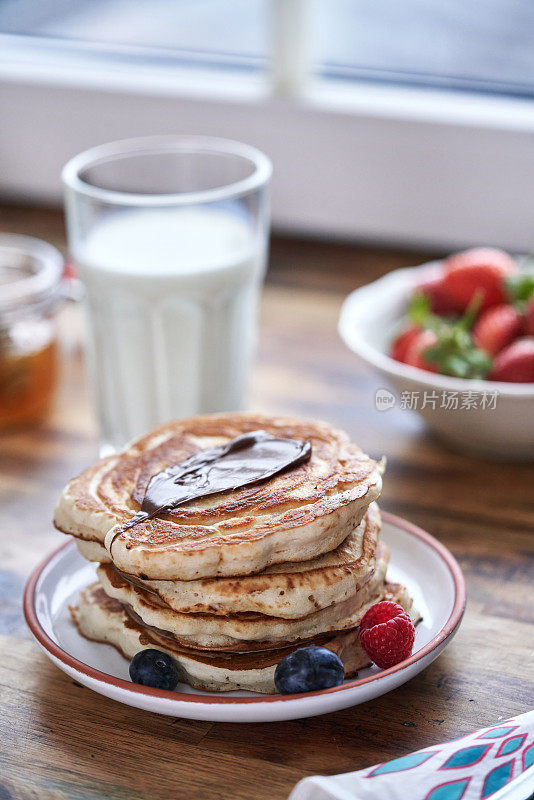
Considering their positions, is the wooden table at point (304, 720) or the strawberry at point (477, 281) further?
the strawberry at point (477, 281)

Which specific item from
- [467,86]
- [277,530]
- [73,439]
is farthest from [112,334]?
[467,86]

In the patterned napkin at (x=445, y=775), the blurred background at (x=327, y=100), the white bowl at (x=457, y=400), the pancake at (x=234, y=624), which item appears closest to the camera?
the patterned napkin at (x=445, y=775)

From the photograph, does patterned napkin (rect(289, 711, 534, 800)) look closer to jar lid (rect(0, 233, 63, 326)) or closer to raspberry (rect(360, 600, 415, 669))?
raspberry (rect(360, 600, 415, 669))

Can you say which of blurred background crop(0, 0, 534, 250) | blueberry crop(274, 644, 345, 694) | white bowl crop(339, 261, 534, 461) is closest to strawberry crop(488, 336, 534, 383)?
white bowl crop(339, 261, 534, 461)

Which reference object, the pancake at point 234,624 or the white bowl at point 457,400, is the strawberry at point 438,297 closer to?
the white bowl at point 457,400

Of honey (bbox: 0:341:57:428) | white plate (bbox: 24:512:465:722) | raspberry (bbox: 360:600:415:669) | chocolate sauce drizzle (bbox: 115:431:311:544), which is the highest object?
chocolate sauce drizzle (bbox: 115:431:311:544)
